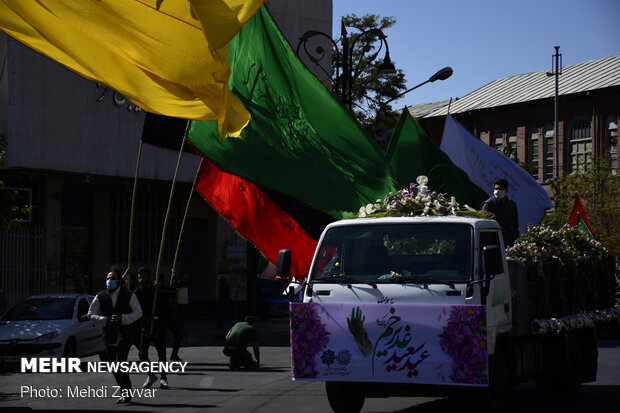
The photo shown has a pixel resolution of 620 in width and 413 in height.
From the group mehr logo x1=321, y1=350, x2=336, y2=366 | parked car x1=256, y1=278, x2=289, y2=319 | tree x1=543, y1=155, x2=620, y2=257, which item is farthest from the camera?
tree x1=543, y1=155, x2=620, y2=257

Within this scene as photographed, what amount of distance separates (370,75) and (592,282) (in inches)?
1824

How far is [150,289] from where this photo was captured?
19.0 metres

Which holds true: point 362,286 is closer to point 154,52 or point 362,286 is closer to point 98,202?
point 154,52

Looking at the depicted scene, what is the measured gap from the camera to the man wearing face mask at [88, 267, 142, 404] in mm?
15336

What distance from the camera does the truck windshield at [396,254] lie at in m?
12.2

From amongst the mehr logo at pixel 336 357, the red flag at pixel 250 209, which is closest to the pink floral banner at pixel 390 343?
the mehr logo at pixel 336 357

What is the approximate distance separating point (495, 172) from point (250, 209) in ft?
29.6

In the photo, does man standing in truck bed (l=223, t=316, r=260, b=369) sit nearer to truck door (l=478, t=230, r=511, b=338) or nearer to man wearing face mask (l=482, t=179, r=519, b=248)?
man wearing face mask (l=482, t=179, r=519, b=248)

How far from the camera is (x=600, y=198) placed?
63938 millimetres

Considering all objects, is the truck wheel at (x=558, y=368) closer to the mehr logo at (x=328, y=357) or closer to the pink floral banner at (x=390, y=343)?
the pink floral banner at (x=390, y=343)

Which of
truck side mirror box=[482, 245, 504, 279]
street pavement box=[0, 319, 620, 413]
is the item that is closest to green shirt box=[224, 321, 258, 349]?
street pavement box=[0, 319, 620, 413]

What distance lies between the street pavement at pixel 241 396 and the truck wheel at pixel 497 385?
1561 millimetres

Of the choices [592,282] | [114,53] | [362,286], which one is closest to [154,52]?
[114,53]

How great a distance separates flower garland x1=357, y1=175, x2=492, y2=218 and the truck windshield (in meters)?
0.59
